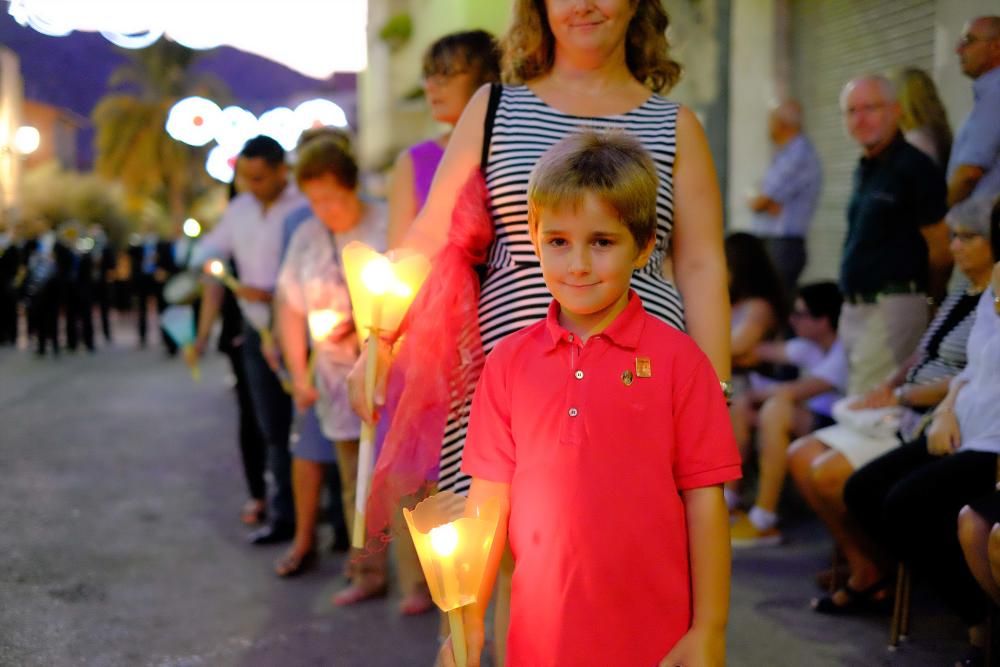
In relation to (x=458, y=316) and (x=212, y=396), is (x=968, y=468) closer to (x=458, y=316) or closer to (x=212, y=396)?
(x=458, y=316)

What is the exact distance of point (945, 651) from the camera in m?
4.17

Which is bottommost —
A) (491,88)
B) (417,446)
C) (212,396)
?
(212,396)

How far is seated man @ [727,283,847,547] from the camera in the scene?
5848 mm

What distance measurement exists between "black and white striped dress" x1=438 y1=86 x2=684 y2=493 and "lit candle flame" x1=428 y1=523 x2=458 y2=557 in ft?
2.20

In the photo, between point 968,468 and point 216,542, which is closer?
point 968,468

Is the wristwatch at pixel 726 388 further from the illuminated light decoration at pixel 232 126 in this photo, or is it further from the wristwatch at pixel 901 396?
the illuminated light decoration at pixel 232 126

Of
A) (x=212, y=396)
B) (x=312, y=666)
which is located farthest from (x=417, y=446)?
(x=212, y=396)

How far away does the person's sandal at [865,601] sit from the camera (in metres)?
4.65

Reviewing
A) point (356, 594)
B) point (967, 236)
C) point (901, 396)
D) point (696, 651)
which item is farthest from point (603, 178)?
point (356, 594)

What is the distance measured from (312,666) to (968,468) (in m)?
2.58

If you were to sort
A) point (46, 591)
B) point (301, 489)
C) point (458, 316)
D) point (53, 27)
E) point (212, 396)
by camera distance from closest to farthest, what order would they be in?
1. point (458, 316)
2. point (46, 591)
3. point (301, 489)
4. point (53, 27)
5. point (212, 396)

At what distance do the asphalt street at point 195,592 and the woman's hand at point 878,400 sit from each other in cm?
87

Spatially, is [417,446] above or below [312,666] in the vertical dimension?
above

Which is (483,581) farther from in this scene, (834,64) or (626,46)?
(834,64)
